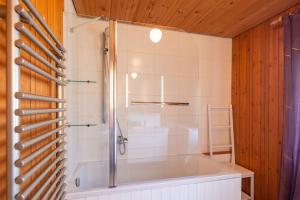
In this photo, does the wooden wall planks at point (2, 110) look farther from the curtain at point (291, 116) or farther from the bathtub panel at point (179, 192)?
the curtain at point (291, 116)

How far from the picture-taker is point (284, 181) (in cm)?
196

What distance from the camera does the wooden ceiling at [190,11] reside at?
6.59 ft

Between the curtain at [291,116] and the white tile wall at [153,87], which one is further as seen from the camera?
the white tile wall at [153,87]

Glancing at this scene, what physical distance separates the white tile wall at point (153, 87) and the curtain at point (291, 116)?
1075 mm

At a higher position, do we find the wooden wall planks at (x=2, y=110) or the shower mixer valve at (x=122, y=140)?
the wooden wall planks at (x=2, y=110)

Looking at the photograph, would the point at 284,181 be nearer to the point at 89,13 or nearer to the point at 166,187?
the point at 166,187

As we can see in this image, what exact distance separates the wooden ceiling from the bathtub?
6.09ft

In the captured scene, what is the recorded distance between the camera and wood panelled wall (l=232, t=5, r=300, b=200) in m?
2.23

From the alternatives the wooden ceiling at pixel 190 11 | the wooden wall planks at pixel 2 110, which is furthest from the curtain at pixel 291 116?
the wooden wall planks at pixel 2 110

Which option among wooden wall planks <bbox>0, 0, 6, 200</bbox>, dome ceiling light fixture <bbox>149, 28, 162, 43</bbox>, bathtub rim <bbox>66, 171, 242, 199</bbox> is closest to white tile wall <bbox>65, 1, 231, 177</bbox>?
dome ceiling light fixture <bbox>149, 28, 162, 43</bbox>

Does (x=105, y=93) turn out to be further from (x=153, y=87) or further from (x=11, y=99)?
(x=11, y=99)

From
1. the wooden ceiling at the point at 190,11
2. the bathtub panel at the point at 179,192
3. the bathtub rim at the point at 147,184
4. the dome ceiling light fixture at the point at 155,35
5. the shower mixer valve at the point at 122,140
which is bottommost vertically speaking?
the bathtub panel at the point at 179,192

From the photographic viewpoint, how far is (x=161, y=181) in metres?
1.80

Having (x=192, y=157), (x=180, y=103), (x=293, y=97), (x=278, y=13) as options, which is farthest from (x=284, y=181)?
(x=278, y=13)
